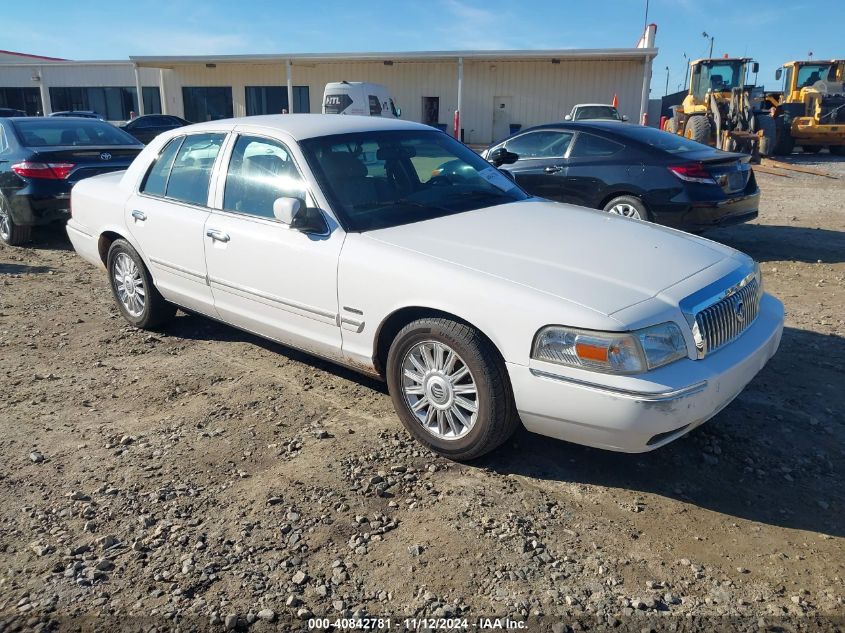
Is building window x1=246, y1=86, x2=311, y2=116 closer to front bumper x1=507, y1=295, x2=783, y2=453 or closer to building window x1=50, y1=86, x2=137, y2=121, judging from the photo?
building window x1=50, y1=86, x2=137, y2=121

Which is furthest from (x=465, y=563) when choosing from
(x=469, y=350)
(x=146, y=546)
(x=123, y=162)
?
(x=123, y=162)

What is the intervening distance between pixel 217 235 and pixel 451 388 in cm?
201

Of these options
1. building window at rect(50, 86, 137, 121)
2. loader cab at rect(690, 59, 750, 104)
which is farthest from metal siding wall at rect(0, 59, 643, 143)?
loader cab at rect(690, 59, 750, 104)

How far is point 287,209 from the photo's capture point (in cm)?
380

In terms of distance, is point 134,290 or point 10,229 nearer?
point 134,290

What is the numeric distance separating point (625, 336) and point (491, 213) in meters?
1.58

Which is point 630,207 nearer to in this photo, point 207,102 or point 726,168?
point 726,168

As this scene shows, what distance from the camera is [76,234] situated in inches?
241

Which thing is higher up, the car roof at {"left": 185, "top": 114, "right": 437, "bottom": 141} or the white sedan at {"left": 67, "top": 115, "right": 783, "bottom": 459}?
the car roof at {"left": 185, "top": 114, "right": 437, "bottom": 141}

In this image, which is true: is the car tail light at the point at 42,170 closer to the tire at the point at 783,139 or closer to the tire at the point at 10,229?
the tire at the point at 10,229

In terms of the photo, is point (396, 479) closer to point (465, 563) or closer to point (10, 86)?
point (465, 563)

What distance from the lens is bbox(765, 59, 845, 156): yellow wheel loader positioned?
22453mm

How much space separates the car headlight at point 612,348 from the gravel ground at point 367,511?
70 centimetres

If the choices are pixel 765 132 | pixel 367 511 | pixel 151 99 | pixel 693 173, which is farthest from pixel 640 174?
pixel 151 99
